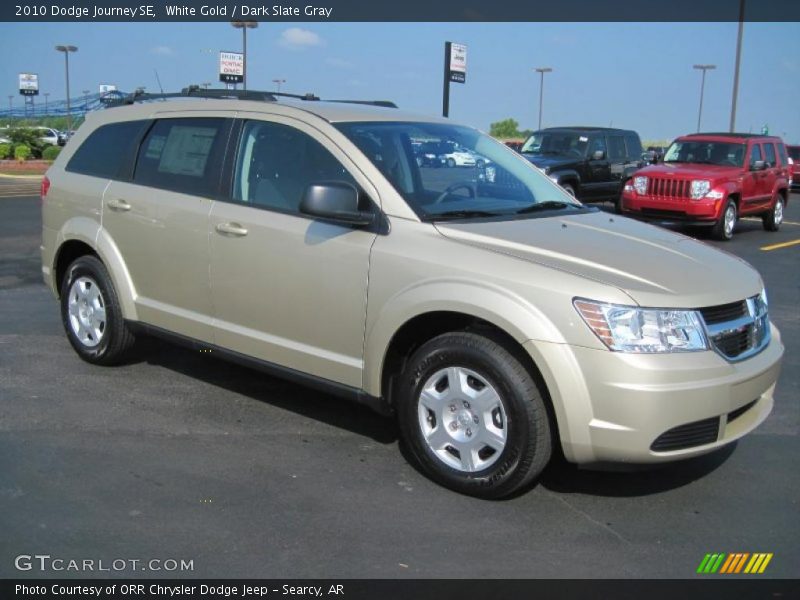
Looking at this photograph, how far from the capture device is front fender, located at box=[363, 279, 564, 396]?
148 inches

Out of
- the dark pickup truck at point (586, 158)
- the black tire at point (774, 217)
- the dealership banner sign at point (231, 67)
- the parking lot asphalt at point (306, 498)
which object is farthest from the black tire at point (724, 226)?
the dealership banner sign at point (231, 67)

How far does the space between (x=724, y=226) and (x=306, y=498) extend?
12863mm

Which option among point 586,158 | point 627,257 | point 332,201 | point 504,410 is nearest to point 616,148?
point 586,158

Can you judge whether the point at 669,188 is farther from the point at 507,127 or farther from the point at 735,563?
the point at 507,127

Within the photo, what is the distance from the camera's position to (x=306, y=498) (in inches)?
158

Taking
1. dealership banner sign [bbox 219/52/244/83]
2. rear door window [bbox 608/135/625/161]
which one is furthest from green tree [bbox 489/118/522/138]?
rear door window [bbox 608/135/625/161]

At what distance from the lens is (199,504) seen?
3.90 metres

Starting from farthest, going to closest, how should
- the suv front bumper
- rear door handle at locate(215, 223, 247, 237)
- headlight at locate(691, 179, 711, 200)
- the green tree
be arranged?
the green tree < headlight at locate(691, 179, 711, 200) < rear door handle at locate(215, 223, 247, 237) < the suv front bumper

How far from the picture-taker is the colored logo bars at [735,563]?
11.3 feet

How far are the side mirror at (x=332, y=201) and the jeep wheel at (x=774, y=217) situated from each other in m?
15.0

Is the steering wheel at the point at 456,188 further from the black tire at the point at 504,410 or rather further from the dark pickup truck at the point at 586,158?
the dark pickup truck at the point at 586,158

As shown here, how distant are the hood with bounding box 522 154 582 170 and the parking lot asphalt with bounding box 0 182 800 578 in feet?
40.0

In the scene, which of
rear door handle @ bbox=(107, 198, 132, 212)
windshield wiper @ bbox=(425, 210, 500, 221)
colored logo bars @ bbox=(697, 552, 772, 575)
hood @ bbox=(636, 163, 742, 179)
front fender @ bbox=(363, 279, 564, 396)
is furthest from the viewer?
hood @ bbox=(636, 163, 742, 179)

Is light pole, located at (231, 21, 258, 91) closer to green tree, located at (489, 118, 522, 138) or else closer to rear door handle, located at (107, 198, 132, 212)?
rear door handle, located at (107, 198, 132, 212)
